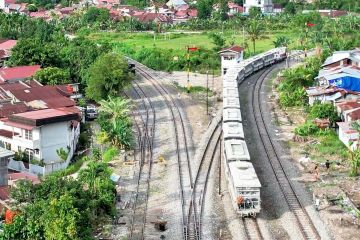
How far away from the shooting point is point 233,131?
29.7 meters

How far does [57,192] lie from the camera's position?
21.9 m

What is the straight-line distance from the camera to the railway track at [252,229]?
22600 mm

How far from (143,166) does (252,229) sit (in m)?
8.57

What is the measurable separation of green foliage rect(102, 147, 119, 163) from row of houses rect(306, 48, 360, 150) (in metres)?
10.8

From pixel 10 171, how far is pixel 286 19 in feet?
185

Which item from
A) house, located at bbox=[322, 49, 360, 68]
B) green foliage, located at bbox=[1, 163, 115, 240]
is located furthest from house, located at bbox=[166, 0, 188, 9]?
green foliage, located at bbox=[1, 163, 115, 240]

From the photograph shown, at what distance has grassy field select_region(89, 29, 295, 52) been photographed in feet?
221

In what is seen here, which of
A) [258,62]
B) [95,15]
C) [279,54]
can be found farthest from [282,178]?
[95,15]

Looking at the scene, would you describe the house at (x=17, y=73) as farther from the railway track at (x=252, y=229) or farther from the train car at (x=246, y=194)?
the railway track at (x=252, y=229)

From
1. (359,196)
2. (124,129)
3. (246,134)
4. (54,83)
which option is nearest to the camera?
(359,196)

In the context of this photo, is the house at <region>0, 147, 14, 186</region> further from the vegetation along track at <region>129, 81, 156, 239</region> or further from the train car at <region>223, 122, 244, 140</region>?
the train car at <region>223, 122, 244, 140</region>

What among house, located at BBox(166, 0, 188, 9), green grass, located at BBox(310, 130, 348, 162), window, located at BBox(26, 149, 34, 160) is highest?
house, located at BBox(166, 0, 188, 9)

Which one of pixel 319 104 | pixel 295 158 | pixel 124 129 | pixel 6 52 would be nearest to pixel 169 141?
pixel 124 129

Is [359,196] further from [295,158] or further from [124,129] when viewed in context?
[124,129]
